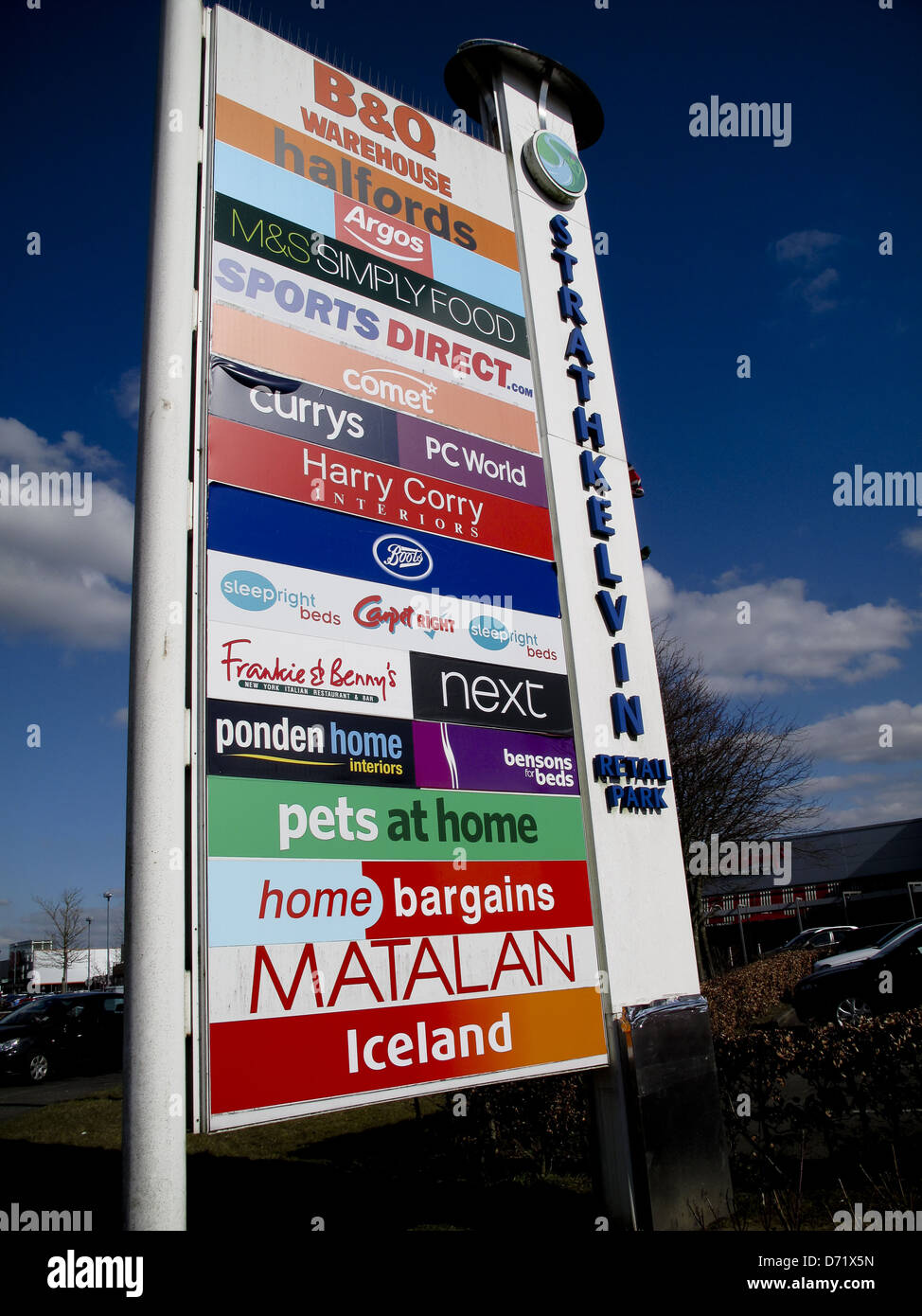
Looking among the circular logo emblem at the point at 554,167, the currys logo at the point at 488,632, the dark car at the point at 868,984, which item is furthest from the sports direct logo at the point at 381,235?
the dark car at the point at 868,984

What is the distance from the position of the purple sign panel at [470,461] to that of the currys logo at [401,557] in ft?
2.14

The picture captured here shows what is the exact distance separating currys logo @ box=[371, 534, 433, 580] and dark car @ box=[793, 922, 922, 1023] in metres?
10.7

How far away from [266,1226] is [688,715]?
16.4 metres

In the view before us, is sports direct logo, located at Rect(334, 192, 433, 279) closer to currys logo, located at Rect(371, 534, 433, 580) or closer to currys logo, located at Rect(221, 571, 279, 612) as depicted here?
currys logo, located at Rect(371, 534, 433, 580)

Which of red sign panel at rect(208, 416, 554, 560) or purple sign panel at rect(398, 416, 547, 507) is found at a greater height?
purple sign panel at rect(398, 416, 547, 507)

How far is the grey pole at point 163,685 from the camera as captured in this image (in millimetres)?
4121

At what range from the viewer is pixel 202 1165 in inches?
331

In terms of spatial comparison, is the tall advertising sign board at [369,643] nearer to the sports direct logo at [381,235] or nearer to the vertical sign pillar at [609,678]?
the sports direct logo at [381,235]

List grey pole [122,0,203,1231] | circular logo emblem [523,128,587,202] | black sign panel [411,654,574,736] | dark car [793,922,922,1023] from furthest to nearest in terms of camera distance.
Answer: dark car [793,922,922,1023] → circular logo emblem [523,128,587,202] → black sign panel [411,654,574,736] → grey pole [122,0,203,1231]

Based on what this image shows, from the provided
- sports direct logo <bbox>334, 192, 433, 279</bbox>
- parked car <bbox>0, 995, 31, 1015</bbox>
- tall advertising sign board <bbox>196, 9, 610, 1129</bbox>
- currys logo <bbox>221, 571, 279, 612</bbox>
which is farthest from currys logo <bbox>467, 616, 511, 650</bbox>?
parked car <bbox>0, 995, 31, 1015</bbox>

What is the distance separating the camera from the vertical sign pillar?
19.4 ft
